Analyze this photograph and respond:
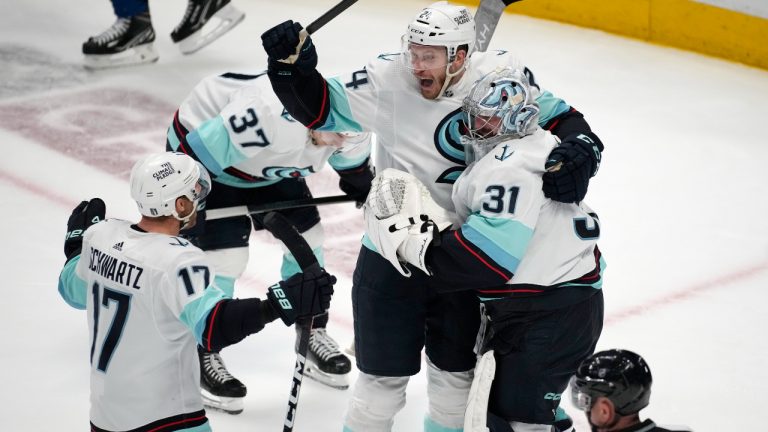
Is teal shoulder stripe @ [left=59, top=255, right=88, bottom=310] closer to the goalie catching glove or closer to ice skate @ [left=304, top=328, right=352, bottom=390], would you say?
the goalie catching glove

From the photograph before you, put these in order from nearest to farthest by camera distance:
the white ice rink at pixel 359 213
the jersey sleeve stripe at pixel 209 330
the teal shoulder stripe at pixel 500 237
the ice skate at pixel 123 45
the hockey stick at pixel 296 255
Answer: the jersey sleeve stripe at pixel 209 330 < the teal shoulder stripe at pixel 500 237 < the hockey stick at pixel 296 255 < the white ice rink at pixel 359 213 < the ice skate at pixel 123 45

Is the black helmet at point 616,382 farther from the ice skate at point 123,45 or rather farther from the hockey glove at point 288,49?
the ice skate at point 123,45

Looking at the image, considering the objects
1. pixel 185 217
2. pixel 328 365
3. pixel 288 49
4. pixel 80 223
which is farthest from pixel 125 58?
pixel 185 217

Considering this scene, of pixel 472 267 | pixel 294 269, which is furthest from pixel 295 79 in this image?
pixel 294 269

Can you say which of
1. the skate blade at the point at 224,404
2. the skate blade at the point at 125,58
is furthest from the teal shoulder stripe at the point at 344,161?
the skate blade at the point at 125,58

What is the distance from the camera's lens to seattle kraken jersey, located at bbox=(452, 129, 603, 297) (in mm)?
2656

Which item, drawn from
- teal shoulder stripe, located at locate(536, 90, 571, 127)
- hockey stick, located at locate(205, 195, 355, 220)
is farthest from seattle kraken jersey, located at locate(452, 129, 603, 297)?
hockey stick, located at locate(205, 195, 355, 220)

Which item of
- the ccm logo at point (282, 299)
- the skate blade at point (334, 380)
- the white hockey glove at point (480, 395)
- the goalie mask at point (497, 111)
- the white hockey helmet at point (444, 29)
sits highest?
the white hockey helmet at point (444, 29)

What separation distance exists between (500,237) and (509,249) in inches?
1.4

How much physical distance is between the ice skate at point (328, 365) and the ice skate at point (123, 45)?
321cm

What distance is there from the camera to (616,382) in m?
2.31

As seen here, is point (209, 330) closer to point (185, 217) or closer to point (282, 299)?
point (282, 299)

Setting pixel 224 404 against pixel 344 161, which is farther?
pixel 344 161

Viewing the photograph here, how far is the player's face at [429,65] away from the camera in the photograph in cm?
285
